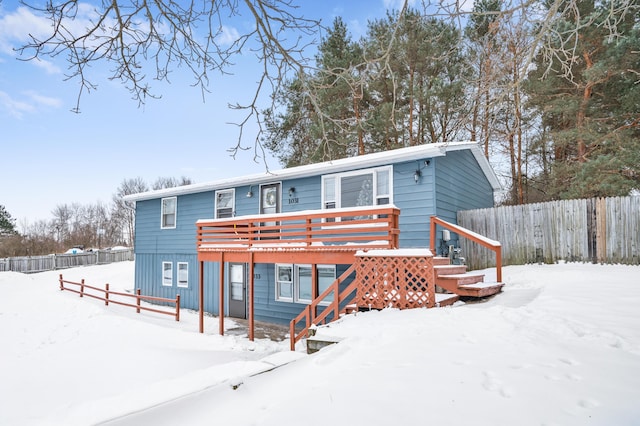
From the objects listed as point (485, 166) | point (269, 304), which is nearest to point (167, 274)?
point (269, 304)

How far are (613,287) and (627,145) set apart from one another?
7.74 meters

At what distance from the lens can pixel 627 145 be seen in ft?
34.9

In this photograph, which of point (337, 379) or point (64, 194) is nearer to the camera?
point (337, 379)

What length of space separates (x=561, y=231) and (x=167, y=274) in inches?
517

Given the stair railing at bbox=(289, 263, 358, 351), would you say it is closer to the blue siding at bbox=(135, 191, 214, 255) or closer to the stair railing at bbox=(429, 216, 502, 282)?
the stair railing at bbox=(429, 216, 502, 282)

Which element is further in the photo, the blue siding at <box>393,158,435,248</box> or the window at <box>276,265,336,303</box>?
the window at <box>276,265,336,303</box>

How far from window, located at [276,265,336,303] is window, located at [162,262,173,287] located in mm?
5319

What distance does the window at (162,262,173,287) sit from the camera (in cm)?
1347

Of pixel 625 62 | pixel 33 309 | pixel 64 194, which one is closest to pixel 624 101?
pixel 625 62

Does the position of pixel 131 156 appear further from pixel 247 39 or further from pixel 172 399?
pixel 172 399

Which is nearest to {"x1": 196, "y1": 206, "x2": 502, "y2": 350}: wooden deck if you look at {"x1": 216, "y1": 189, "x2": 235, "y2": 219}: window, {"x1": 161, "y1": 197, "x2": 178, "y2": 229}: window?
{"x1": 216, "y1": 189, "x2": 235, "y2": 219}: window

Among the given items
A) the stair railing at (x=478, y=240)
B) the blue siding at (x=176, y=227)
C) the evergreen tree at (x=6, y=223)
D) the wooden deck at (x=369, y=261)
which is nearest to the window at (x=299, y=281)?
the wooden deck at (x=369, y=261)

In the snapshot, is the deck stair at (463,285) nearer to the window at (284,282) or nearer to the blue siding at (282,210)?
the blue siding at (282,210)

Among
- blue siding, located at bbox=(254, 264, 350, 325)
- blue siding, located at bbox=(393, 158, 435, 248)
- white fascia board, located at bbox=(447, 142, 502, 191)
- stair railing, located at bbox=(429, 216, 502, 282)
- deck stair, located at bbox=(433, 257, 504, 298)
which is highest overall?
white fascia board, located at bbox=(447, 142, 502, 191)
